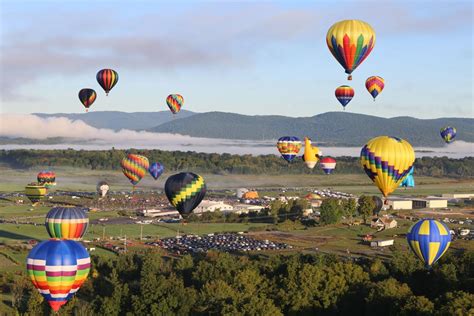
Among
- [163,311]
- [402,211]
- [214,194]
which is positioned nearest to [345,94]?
[402,211]

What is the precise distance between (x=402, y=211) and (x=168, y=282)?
294 feet

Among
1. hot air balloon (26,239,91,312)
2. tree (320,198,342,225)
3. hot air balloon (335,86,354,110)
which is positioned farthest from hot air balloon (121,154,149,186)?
hot air balloon (26,239,91,312)

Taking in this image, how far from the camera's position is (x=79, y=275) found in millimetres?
57750

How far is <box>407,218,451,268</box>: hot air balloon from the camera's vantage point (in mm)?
72188

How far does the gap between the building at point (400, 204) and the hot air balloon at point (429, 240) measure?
8020 centimetres

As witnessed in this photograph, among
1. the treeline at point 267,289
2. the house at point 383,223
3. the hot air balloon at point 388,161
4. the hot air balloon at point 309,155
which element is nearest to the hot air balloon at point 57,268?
the treeline at point 267,289

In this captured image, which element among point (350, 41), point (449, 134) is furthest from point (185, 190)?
point (449, 134)

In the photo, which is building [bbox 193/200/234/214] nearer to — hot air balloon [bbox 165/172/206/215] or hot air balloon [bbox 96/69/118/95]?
hot air balloon [bbox 96/69/118/95]

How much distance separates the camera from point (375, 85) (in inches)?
4865

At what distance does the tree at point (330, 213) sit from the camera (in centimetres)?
12688

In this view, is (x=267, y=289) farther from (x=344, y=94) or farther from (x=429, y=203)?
(x=429, y=203)

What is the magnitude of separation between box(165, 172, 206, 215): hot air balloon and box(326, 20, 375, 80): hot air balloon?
737 inches

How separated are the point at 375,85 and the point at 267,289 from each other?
6359 cm

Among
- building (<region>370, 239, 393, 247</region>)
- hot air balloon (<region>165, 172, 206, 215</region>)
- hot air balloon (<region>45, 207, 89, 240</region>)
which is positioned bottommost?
building (<region>370, 239, 393, 247</region>)
